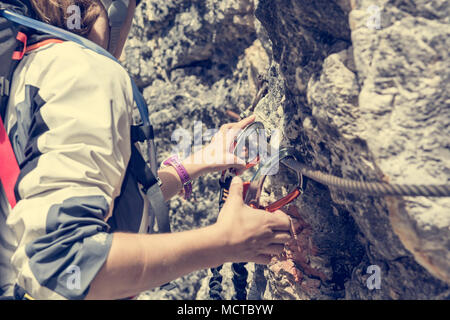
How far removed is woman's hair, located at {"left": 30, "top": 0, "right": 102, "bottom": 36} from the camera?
1152 millimetres

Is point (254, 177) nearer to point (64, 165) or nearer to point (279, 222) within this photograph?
point (279, 222)

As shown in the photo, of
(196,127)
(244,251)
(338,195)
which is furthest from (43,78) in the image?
(196,127)

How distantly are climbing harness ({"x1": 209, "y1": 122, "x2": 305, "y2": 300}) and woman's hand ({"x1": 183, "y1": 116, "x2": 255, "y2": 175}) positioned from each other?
0.03 metres

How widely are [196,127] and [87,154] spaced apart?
4.57ft

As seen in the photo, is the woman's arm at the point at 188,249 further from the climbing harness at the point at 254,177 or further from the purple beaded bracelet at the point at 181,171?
the purple beaded bracelet at the point at 181,171

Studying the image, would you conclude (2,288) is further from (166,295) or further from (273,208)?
(166,295)

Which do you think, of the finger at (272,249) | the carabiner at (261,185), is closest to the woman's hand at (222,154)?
the carabiner at (261,185)

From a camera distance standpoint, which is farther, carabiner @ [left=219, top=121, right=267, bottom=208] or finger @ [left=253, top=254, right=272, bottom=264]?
carabiner @ [left=219, top=121, right=267, bottom=208]

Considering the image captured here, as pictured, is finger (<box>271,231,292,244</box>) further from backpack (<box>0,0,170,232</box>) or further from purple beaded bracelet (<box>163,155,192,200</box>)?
purple beaded bracelet (<box>163,155,192,200</box>)

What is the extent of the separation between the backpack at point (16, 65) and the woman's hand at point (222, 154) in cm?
34

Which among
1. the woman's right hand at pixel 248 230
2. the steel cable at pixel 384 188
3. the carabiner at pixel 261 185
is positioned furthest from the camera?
the carabiner at pixel 261 185

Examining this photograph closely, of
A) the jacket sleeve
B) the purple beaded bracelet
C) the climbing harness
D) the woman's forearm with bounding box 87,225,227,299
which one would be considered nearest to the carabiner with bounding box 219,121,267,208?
the climbing harness

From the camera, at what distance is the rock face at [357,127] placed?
1014mm

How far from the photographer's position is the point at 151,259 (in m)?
0.97
